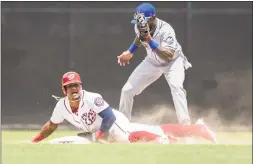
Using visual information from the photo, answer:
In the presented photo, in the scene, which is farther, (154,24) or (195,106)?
(195,106)

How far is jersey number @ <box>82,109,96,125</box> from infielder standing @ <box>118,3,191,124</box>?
0.95 m

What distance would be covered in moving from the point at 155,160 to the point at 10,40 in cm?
454

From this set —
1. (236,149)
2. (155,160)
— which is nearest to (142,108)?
(236,149)

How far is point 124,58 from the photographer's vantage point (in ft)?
32.1

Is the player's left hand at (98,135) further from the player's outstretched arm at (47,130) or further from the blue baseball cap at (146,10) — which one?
the blue baseball cap at (146,10)

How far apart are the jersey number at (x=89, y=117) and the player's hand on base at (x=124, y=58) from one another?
71.4 inches

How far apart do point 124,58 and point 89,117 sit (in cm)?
215

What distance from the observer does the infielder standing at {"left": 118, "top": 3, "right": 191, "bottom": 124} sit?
8.44 meters

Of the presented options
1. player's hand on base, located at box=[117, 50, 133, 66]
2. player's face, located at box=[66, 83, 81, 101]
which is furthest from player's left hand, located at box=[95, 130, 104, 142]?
player's hand on base, located at box=[117, 50, 133, 66]

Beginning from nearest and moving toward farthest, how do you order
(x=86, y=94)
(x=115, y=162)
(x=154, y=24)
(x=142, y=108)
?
(x=115, y=162) < (x=86, y=94) < (x=154, y=24) < (x=142, y=108)

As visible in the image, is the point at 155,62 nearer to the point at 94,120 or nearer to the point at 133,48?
the point at 133,48

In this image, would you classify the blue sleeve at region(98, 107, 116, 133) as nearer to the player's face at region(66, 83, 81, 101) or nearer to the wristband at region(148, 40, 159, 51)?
the player's face at region(66, 83, 81, 101)

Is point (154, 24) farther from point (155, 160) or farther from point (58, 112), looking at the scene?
point (155, 160)

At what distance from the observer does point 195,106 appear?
9977mm
